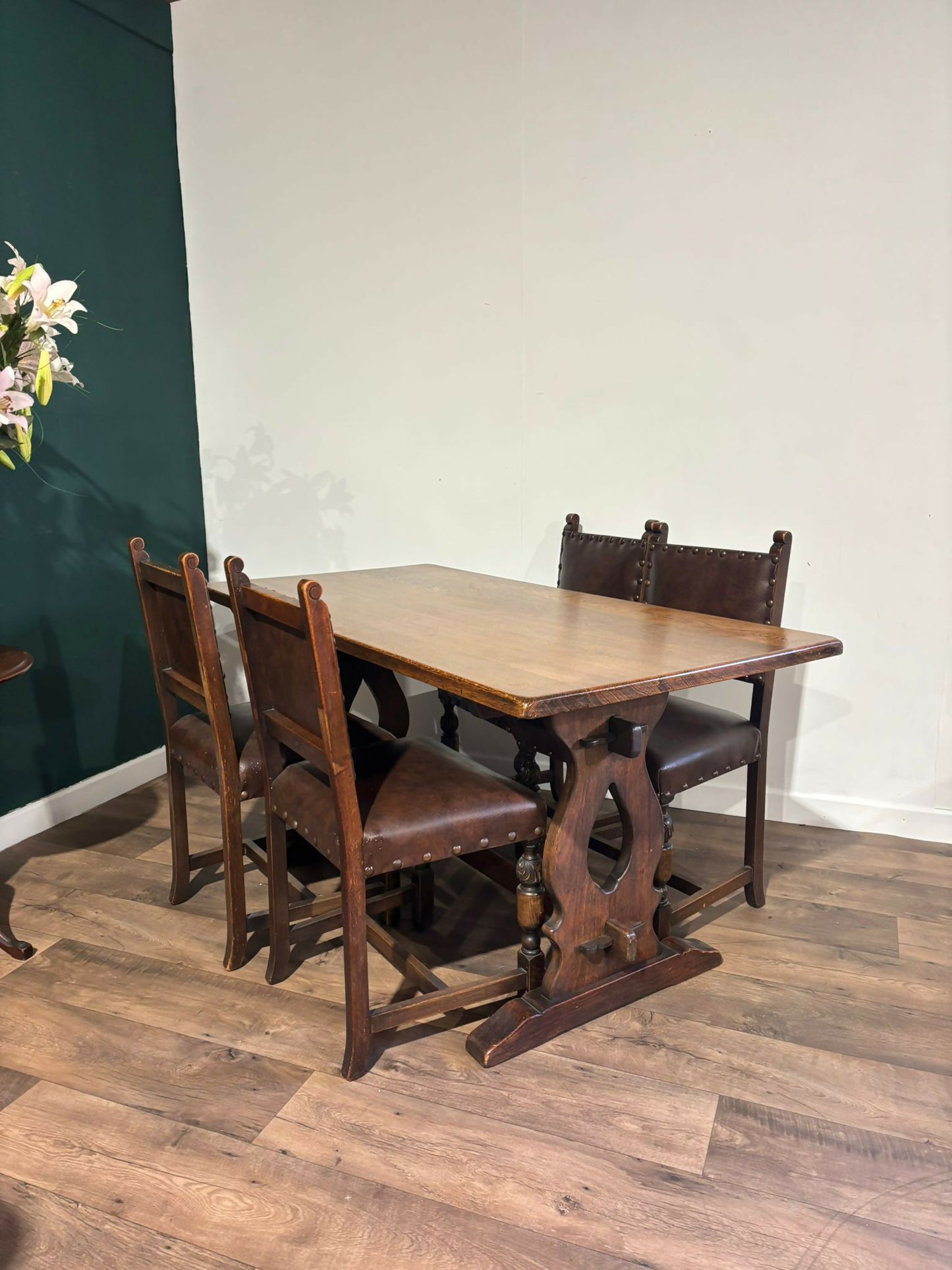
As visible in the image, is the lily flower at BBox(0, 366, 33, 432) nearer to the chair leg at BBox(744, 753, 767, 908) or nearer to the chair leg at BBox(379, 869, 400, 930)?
the chair leg at BBox(379, 869, 400, 930)

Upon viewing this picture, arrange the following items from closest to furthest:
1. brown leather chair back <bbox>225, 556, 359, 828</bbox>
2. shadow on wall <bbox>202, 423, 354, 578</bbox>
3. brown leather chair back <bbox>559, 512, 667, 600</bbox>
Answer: brown leather chair back <bbox>225, 556, 359, 828</bbox>
brown leather chair back <bbox>559, 512, 667, 600</bbox>
shadow on wall <bbox>202, 423, 354, 578</bbox>

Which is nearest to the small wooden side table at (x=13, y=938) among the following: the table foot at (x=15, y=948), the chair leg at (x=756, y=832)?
the table foot at (x=15, y=948)

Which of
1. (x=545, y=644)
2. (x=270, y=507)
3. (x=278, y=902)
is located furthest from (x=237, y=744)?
(x=270, y=507)

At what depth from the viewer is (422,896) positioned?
89.6 inches

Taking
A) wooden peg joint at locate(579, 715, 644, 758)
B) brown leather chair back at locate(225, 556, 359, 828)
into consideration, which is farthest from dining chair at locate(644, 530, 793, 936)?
brown leather chair back at locate(225, 556, 359, 828)

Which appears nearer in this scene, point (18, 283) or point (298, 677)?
point (298, 677)

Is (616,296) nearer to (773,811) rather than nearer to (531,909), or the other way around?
(773,811)

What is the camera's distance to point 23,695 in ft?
9.37

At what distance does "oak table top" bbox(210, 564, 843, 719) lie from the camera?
153 centimetres

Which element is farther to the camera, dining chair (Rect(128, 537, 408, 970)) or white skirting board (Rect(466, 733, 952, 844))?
white skirting board (Rect(466, 733, 952, 844))

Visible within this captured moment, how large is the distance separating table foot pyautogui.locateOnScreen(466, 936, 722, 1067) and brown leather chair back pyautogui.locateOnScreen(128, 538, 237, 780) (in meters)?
0.79

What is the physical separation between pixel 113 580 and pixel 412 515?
1.09 metres

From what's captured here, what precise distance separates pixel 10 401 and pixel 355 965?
1357 mm

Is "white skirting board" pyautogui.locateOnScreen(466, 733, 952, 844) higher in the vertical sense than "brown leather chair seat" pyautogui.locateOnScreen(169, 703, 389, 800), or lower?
lower
